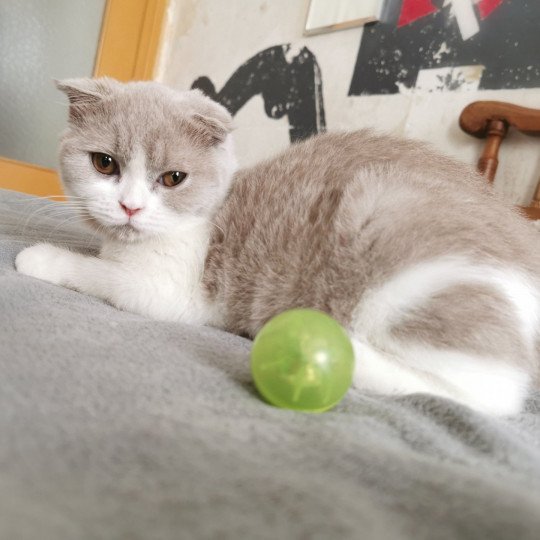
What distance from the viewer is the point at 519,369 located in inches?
34.3

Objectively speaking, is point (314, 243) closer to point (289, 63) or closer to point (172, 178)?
point (172, 178)

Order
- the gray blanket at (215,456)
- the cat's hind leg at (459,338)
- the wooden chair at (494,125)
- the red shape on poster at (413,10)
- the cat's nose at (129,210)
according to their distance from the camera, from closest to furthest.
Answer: the gray blanket at (215,456) → the cat's hind leg at (459,338) → the cat's nose at (129,210) → the wooden chair at (494,125) → the red shape on poster at (413,10)

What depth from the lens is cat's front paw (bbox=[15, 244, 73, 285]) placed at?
121 cm

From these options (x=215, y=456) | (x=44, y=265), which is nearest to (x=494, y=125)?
(x=44, y=265)

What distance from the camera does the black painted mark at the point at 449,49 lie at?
68.5 inches

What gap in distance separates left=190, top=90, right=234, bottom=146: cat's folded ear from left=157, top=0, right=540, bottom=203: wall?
1.01 m

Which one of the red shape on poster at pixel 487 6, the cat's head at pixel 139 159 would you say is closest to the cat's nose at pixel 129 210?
the cat's head at pixel 139 159

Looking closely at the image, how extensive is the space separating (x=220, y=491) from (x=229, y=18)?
125 inches

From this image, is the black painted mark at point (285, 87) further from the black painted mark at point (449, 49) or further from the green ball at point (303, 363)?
the green ball at point (303, 363)

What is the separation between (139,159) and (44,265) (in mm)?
365

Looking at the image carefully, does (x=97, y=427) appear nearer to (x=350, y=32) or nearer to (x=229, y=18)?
(x=350, y=32)

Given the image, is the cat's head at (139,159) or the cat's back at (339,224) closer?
the cat's back at (339,224)

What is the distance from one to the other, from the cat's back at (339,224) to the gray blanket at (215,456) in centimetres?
28

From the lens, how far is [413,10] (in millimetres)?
2068
